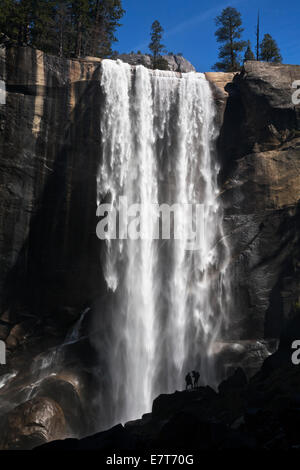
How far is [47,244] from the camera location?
23.8 m

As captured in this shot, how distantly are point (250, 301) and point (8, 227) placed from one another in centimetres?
1504

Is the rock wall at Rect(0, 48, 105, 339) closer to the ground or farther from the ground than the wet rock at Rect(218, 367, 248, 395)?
farther from the ground

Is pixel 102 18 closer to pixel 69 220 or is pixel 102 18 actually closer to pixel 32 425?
pixel 69 220

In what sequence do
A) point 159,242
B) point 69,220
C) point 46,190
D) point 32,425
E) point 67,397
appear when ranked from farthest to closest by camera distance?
1. point 159,242
2. point 69,220
3. point 46,190
4. point 67,397
5. point 32,425

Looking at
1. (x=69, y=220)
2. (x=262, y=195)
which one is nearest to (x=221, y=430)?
(x=69, y=220)

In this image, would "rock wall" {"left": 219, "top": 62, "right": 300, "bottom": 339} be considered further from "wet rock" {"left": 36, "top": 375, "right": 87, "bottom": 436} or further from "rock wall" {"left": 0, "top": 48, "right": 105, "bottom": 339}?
"wet rock" {"left": 36, "top": 375, "right": 87, "bottom": 436}

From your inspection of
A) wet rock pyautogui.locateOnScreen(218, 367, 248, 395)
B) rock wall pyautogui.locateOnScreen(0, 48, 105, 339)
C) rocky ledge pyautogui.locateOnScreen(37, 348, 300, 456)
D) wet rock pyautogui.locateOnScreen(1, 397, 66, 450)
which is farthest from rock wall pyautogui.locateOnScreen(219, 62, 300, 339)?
wet rock pyautogui.locateOnScreen(1, 397, 66, 450)

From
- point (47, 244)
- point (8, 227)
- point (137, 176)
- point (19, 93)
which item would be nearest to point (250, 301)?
point (137, 176)

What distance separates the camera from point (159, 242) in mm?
24469

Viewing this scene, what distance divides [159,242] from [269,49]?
26994 millimetres

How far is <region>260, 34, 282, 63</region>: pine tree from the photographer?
3950cm

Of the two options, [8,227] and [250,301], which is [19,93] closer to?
[8,227]

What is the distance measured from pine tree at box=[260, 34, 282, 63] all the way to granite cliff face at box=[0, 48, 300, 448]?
1805 centimetres

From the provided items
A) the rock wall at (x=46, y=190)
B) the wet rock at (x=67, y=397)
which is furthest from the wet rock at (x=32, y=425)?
the rock wall at (x=46, y=190)
